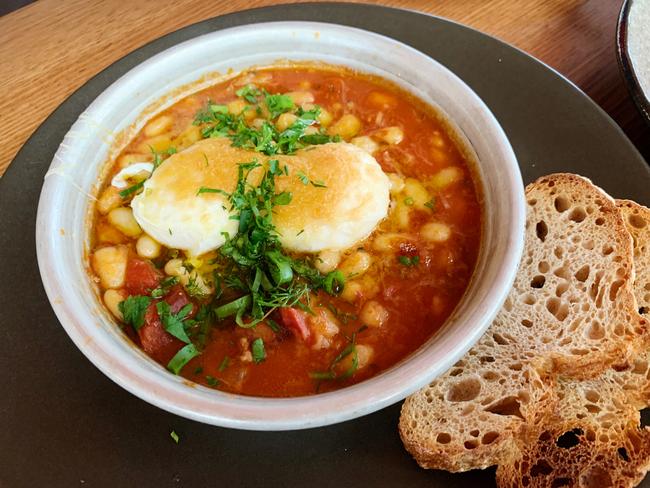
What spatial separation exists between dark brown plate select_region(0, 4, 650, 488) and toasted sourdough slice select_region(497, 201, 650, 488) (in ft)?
0.60

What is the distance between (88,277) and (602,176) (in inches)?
85.7

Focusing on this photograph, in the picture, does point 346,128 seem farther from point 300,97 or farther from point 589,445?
point 589,445

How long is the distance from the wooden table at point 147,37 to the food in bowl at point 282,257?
977 mm

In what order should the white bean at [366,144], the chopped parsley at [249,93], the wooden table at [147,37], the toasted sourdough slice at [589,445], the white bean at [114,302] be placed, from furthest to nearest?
the wooden table at [147,37], the chopped parsley at [249,93], the white bean at [366,144], the white bean at [114,302], the toasted sourdough slice at [589,445]

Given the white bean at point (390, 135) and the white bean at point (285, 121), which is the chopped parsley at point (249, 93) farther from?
the white bean at point (390, 135)

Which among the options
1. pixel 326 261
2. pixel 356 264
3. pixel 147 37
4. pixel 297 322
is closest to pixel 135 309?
pixel 297 322

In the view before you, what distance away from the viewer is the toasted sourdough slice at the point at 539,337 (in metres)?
1.89

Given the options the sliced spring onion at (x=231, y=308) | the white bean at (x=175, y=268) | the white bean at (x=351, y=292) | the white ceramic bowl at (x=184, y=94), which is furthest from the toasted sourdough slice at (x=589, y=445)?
the white bean at (x=175, y=268)

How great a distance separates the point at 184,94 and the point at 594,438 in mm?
2254

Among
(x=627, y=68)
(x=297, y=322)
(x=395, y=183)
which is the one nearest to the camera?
(x=297, y=322)

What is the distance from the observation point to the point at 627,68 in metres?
2.61

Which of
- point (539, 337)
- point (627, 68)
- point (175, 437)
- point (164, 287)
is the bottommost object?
point (539, 337)

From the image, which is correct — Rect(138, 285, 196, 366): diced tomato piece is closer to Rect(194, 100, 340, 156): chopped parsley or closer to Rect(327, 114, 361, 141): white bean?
Rect(194, 100, 340, 156): chopped parsley

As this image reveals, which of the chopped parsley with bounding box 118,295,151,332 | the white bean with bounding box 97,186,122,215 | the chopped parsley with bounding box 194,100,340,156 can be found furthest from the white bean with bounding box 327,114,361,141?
the chopped parsley with bounding box 118,295,151,332
